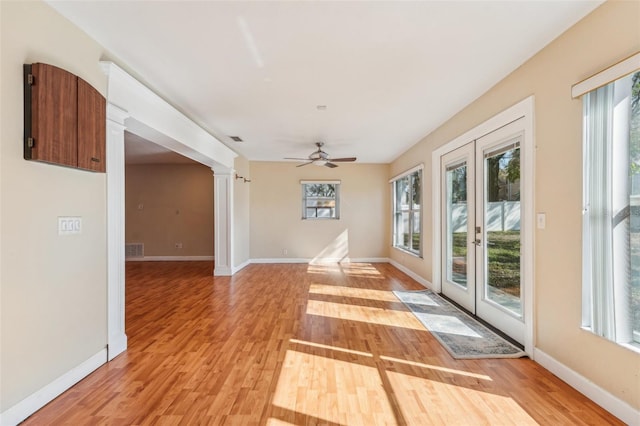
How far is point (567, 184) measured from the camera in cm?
231

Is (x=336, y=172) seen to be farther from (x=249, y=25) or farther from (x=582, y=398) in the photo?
(x=582, y=398)

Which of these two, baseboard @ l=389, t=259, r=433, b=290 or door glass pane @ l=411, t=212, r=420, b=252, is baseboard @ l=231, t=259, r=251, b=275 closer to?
baseboard @ l=389, t=259, r=433, b=290

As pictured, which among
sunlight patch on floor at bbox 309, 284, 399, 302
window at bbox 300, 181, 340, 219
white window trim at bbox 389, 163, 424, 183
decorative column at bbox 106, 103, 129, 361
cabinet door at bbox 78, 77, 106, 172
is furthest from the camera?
window at bbox 300, 181, 340, 219

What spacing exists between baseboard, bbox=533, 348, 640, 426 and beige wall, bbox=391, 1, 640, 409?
0.11 ft

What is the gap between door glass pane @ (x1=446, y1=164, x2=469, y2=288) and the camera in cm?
414

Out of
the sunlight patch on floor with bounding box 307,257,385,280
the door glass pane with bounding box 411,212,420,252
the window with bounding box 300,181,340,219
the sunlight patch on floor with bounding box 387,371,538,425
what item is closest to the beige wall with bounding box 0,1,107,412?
the sunlight patch on floor with bounding box 387,371,538,425

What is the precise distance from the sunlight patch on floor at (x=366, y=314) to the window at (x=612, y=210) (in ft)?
5.56

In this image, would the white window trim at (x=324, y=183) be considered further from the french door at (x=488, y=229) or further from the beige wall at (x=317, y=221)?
the french door at (x=488, y=229)

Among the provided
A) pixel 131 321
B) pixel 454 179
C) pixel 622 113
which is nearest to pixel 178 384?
pixel 131 321

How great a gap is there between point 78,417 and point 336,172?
6.95 metres

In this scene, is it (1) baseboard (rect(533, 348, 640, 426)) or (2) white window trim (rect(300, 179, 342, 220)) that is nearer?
(1) baseboard (rect(533, 348, 640, 426))

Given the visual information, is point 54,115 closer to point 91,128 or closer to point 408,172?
point 91,128

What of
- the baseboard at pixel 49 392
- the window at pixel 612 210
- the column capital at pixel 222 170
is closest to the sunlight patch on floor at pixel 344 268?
the column capital at pixel 222 170

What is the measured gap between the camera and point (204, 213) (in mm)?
8688
